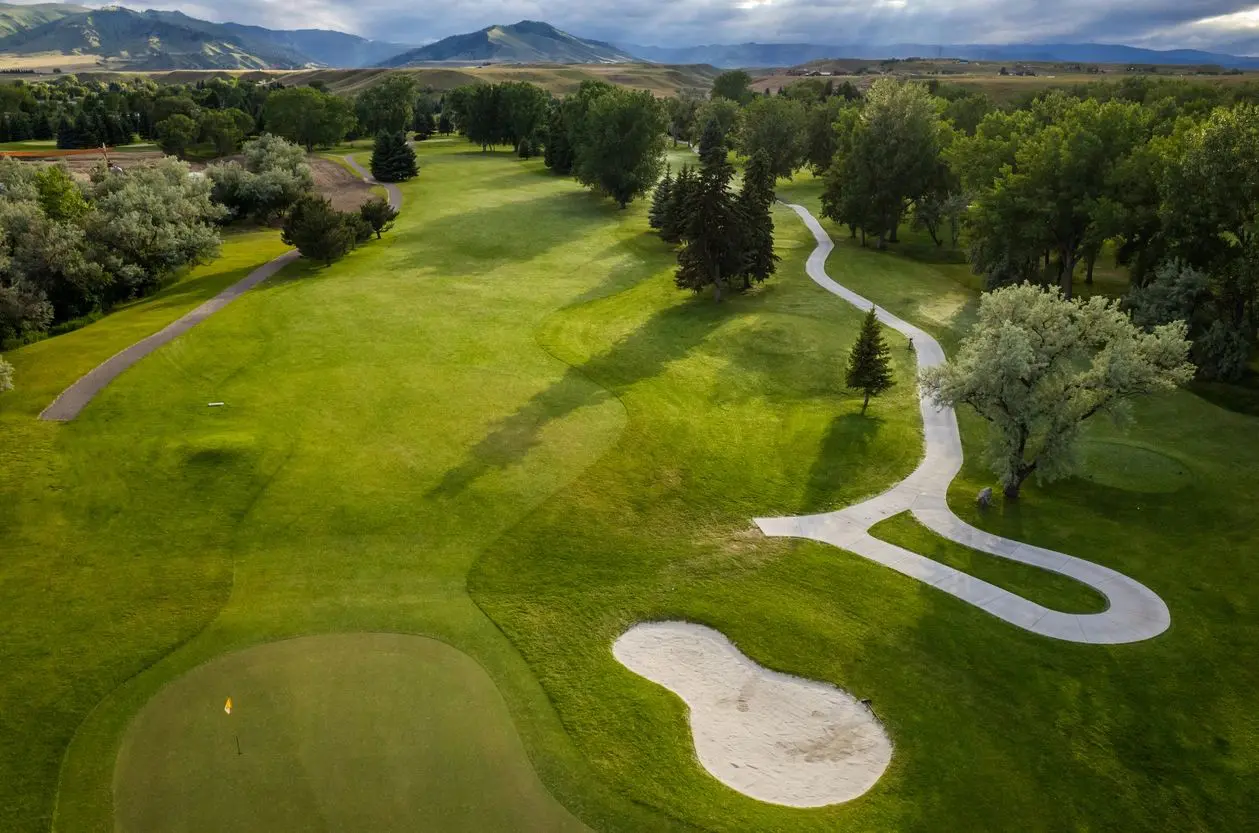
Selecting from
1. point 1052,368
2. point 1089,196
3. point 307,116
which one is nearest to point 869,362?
point 1052,368

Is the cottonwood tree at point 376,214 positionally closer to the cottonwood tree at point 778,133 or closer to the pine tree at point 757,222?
the pine tree at point 757,222

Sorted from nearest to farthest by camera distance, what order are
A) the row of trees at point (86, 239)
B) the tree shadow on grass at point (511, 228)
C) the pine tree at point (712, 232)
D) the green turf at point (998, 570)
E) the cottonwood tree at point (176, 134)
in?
the green turf at point (998, 570), the row of trees at point (86, 239), the pine tree at point (712, 232), the tree shadow on grass at point (511, 228), the cottonwood tree at point (176, 134)

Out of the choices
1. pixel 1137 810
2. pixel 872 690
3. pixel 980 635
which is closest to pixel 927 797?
pixel 872 690

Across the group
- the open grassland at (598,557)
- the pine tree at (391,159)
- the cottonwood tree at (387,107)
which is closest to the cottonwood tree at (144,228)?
the open grassland at (598,557)

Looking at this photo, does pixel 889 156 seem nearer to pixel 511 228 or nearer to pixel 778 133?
pixel 778 133

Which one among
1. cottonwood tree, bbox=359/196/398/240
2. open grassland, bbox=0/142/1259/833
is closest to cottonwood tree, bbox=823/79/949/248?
open grassland, bbox=0/142/1259/833

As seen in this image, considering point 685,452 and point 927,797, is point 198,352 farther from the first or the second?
point 927,797
